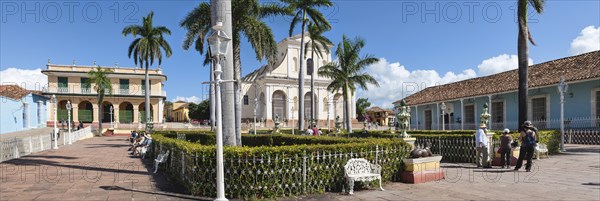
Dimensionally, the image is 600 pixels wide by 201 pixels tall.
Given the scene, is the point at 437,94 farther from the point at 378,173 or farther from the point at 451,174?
the point at 378,173

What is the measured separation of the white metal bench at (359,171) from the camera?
7.15 m

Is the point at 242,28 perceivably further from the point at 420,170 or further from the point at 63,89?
the point at 63,89

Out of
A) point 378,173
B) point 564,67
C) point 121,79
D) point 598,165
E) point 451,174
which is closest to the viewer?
point 378,173

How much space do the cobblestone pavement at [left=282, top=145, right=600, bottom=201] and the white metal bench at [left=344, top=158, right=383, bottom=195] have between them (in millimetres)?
259

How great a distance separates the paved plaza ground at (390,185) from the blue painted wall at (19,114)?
2166cm

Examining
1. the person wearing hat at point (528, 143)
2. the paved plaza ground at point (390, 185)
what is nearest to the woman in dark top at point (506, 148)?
the person wearing hat at point (528, 143)

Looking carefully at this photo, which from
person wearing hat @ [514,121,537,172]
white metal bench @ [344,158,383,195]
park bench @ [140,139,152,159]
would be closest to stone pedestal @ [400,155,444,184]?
white metal bench @ [344,158,383,195]

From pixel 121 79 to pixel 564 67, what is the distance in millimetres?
44201

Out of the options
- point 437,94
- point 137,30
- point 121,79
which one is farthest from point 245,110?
point 437,94

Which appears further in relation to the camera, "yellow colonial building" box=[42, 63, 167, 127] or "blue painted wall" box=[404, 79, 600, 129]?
"yellow colonial building" box=[42, 63, 167, 127]

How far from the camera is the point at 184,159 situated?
25.9 ft

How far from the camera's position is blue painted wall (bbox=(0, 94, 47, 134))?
28.0 m

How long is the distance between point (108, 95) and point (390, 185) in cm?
4194

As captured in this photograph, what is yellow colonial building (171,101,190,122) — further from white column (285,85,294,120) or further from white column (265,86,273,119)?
white column (285,85,294,120)
